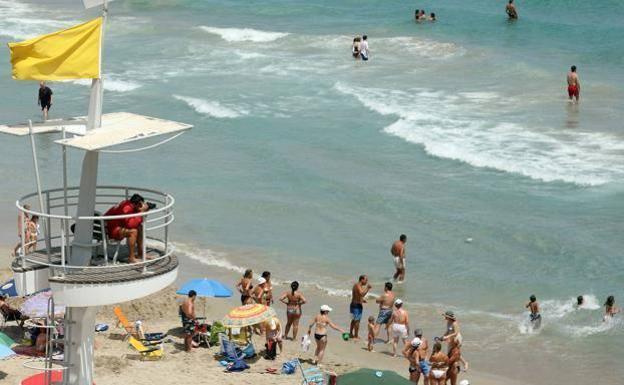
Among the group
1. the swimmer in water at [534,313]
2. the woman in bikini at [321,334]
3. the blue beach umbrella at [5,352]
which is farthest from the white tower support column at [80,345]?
the swimmer in water at [534,313]

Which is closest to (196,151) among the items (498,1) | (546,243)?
(546,243)

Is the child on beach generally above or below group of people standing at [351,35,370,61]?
below

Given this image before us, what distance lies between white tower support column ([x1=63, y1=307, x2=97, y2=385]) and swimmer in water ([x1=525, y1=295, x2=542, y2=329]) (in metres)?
8.62

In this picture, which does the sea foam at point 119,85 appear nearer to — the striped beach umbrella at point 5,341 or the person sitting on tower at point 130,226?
the striped beach umbrella at point 5,341

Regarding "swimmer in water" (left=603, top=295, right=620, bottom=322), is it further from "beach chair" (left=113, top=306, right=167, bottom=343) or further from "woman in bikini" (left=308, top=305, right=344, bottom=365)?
"beach chair" (left=113, top=306, right=167, bottom=343)

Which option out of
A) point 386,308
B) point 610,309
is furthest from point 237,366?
point 610,309

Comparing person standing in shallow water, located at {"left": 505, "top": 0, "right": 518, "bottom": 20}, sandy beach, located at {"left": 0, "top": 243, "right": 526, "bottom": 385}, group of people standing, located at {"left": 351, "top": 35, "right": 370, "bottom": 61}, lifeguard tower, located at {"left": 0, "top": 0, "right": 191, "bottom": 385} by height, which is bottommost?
sandy beach, located at {"left": 0, "top": 243, "right": 526, "bottom": 385}

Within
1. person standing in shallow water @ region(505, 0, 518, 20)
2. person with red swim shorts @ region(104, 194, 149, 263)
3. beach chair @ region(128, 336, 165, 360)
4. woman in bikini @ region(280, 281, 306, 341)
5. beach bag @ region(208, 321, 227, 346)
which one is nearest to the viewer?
person with red swim shorts @ region(104, 194, 149, 263)

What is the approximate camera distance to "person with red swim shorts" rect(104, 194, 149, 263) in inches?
487

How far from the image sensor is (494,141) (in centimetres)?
3083

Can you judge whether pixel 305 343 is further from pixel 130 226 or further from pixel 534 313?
pixel 130 226

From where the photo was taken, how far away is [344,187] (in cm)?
2705

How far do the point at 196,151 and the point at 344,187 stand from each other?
14.8 ft

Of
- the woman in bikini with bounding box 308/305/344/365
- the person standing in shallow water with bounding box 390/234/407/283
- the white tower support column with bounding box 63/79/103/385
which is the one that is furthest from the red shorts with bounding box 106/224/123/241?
the person standing in shallow water with bounding box 390/234/407/283
